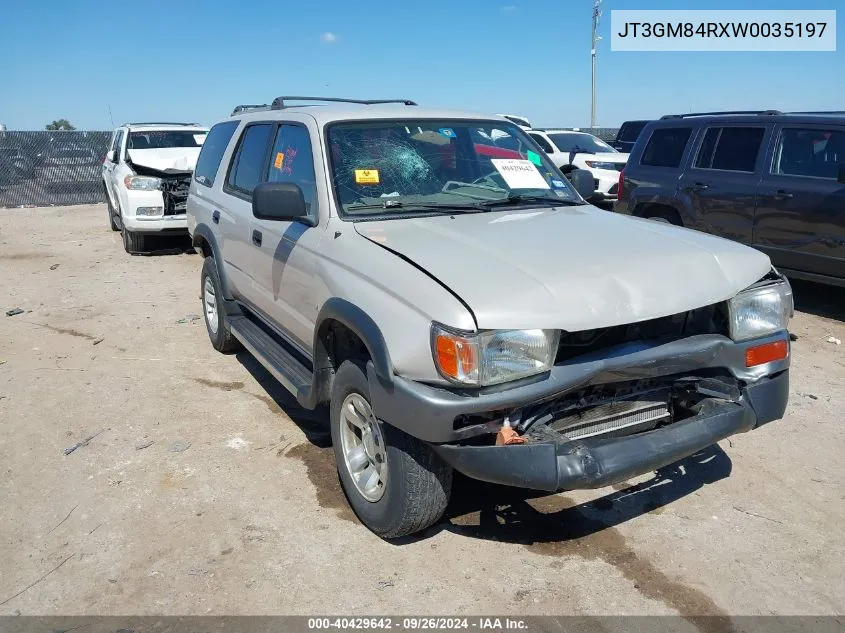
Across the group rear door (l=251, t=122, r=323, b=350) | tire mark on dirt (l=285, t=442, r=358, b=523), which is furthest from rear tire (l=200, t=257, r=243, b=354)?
tire mark on dirt (l=285, t=442, r=358, b=523)

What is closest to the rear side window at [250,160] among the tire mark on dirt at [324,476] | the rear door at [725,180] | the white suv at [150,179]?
the tire mark on dirt at [324,476]

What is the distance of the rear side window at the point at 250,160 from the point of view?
4758 millimetres

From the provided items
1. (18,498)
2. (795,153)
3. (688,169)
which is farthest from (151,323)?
(795,153)

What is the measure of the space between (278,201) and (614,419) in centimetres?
192

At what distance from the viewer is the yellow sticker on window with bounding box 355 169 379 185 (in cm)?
388

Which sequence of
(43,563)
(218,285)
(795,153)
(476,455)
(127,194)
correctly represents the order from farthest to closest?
1. (127,194)
2. (795,153)
3. (218,285)
4. (43,563)
5. (476,455)

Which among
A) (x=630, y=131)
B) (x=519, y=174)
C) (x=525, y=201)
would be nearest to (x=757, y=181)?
(x=519, y=174)

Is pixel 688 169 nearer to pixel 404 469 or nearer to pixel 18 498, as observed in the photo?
pixel 404 469

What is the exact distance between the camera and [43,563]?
3.29 metres

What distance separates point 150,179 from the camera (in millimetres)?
10641

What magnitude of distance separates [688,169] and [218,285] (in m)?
→ 5.39

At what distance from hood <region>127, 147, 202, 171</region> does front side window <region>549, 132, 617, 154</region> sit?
8.49 metres

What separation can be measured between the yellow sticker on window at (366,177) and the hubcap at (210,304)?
2563 mm

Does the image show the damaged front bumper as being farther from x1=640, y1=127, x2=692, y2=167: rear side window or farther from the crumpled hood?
x1=640, y1=127, x2=692, y2=167: rear side window
